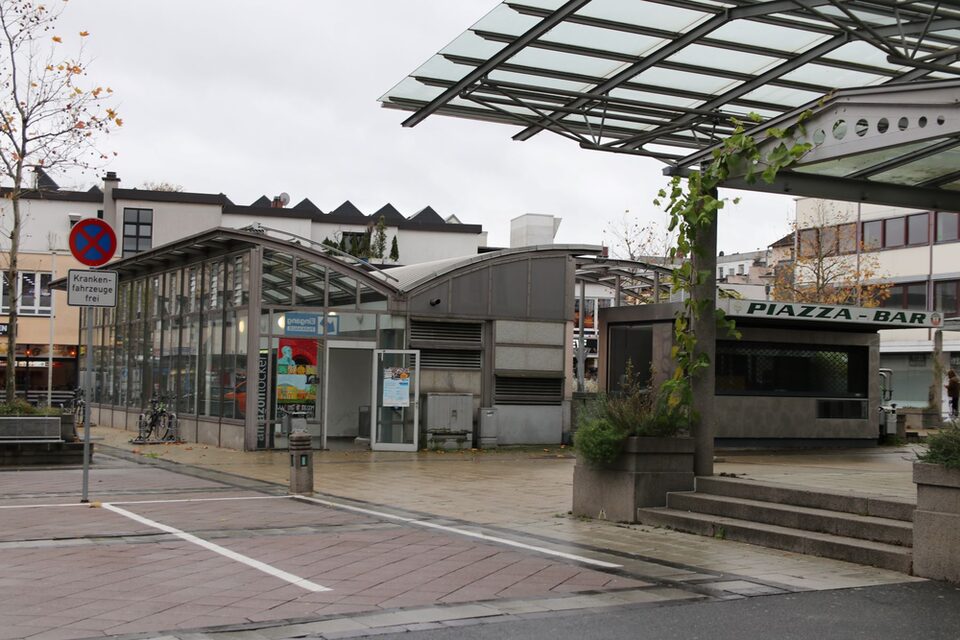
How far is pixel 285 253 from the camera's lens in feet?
75.6

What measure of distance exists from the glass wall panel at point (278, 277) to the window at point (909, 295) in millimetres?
38272

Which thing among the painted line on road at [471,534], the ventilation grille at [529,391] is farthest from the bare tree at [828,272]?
the painted line on road at [471,534]

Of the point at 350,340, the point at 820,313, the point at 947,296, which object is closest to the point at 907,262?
the point at 947,296

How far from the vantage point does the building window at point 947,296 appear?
168ft

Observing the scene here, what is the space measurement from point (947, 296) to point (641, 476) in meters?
45.3

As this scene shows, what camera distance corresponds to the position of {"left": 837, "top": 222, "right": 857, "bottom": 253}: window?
53.0 m

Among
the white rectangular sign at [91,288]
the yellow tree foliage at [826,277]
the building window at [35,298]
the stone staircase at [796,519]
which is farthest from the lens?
the building window at [35,298]

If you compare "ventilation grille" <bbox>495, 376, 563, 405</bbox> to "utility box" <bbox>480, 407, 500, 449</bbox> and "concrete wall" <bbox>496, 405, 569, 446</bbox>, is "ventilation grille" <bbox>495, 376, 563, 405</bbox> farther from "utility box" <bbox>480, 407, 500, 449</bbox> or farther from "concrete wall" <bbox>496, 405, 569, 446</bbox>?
"utility box" <bbox>480, 407, 500, 449</bbox>

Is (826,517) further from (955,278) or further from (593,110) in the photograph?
(955,278)

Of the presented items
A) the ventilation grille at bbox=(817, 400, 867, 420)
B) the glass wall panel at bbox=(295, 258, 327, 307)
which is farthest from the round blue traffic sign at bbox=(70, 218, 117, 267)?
the ventilation grille at bbox=(817, 400, 867, 420)

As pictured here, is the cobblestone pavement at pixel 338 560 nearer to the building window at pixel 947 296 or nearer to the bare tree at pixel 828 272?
the bare tree at pixel 828 272

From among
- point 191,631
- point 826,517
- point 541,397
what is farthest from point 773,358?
point 191,631

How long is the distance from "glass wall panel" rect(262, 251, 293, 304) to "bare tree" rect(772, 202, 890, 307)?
25516mm

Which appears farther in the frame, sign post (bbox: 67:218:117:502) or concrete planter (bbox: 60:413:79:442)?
concrete planter (bbox: 60:413:79:442)
